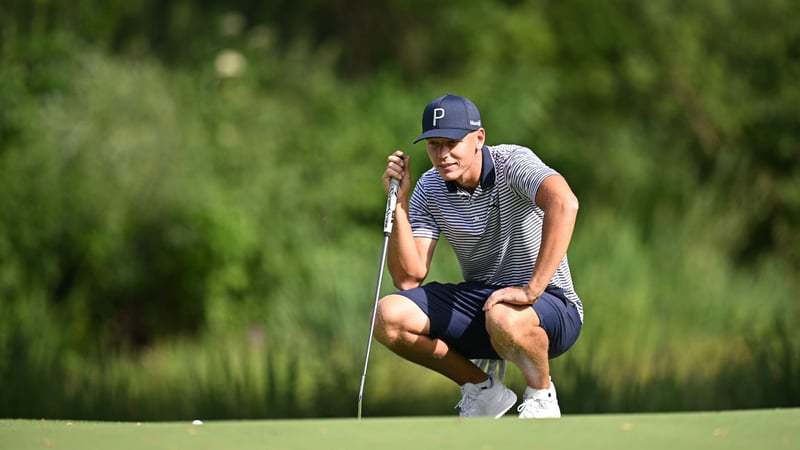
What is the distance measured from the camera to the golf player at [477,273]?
518 centimetres

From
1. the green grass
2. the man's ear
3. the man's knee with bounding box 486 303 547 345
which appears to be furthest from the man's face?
the green grass

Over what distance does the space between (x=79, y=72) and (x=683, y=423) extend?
9955 millimetres

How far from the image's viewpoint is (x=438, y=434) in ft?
14.1

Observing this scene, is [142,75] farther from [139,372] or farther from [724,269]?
[724,269]

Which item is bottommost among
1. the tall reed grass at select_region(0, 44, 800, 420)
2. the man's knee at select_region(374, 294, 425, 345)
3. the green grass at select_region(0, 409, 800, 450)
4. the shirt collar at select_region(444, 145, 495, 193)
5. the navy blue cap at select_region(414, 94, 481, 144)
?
the tall reed grass at select_region(0, 44, 800, 420)

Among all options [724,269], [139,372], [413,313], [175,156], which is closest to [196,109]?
[175,156]

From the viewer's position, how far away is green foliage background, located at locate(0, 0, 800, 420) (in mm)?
9164

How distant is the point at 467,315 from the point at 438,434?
1.25 m

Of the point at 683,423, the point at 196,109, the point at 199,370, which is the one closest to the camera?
the point at 683,423

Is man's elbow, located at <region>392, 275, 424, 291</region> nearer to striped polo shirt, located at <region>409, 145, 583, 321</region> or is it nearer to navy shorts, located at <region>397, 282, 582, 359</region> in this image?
navy shorts, located at <region>397, 282, 582, 359</region>

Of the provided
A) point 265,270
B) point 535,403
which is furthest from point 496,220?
point 265,270

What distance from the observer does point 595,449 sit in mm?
4086

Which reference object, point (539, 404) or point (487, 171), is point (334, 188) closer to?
point (487, 171)

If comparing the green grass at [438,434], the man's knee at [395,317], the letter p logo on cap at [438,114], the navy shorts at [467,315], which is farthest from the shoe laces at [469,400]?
the letter p logo on cap at [438,114]
